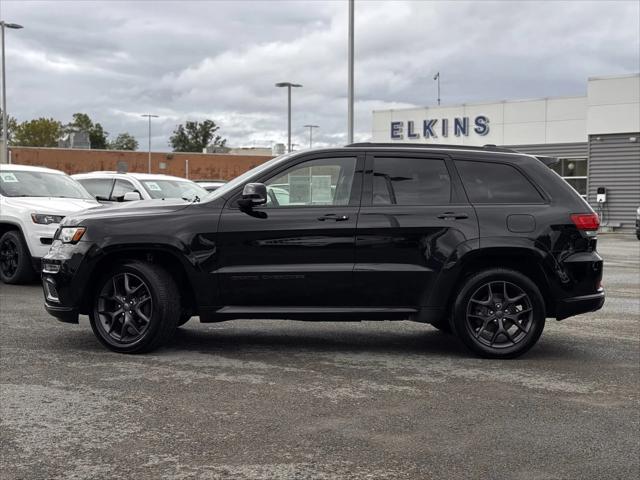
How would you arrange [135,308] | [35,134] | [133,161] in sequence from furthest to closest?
1. [35,134]
2. [133,161]
3. [135,308]

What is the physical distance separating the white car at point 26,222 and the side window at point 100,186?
3.10 m

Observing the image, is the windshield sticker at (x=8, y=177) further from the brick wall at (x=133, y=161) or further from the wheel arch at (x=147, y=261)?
the brick wall at (x=133, y=161)

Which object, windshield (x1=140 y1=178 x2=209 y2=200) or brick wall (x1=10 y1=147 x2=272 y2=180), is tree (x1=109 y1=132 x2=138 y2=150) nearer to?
brick wall (x1=10 y1=147 x2=272 y2=180)

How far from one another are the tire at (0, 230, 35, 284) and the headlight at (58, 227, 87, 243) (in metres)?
4.59

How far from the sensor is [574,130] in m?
32.9

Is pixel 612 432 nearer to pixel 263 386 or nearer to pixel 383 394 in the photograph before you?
pixel 383 394

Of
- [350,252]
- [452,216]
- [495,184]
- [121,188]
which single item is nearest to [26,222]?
[121,188]

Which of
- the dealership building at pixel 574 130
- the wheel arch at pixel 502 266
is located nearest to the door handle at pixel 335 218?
the wheel arch at pixel 502 266

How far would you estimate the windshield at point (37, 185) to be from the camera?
39.5 feet

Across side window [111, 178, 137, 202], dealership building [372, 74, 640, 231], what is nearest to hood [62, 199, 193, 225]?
side window [111, 178, 137, 202]

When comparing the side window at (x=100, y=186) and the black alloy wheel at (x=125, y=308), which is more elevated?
the side window at (x=100, y=186)

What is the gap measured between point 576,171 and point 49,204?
26.3 m

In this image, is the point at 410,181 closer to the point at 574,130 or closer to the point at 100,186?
the point at 100,186

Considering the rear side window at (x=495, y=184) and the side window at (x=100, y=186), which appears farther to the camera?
the side window at (x=100, y=186)
